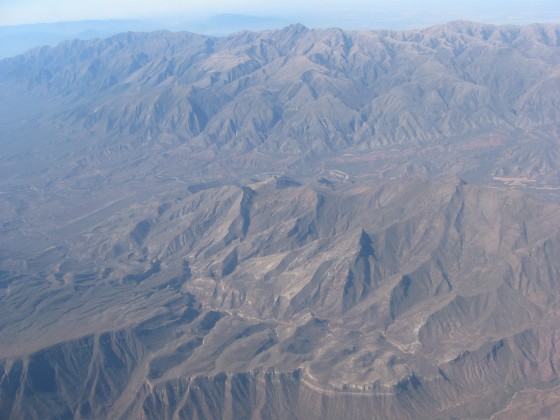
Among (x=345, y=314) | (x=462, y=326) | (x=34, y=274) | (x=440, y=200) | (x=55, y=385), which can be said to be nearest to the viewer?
(x=55, y=385)

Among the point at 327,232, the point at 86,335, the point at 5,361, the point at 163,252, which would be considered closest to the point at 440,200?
the point at 327,232

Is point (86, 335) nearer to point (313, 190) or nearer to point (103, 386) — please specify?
point (103, 386)

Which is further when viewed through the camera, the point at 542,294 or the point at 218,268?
the point at 218,268

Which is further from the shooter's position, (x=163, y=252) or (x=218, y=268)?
(x=163, y=252)

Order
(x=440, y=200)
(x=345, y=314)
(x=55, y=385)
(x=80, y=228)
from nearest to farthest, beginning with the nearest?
(x=55, y=385), (x=345, y=314), (x=440, y=200), (x=80, y=228)

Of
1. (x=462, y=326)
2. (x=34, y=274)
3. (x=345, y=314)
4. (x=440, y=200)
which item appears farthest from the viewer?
(x=34, y=274)

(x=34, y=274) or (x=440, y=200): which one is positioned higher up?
(x=440, y=200)

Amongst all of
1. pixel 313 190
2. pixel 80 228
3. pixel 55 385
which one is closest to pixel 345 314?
pixel 313 190

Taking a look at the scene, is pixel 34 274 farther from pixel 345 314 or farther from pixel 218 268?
pixel 345 314

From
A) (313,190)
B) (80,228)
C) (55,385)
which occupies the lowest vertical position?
(80,228)
